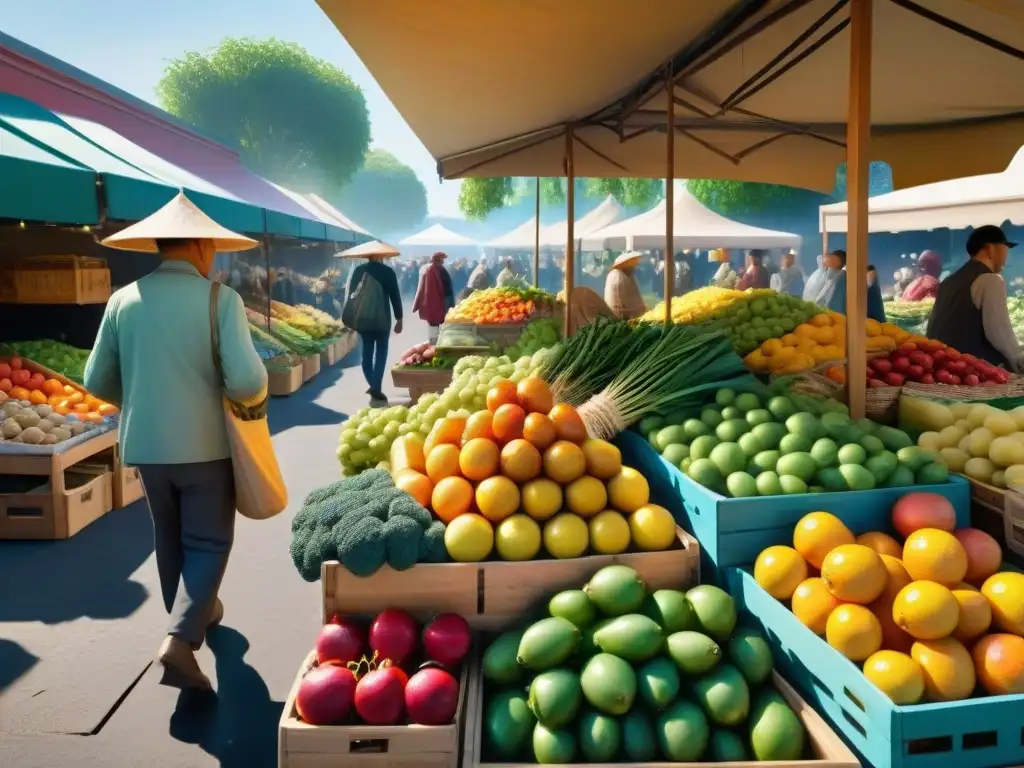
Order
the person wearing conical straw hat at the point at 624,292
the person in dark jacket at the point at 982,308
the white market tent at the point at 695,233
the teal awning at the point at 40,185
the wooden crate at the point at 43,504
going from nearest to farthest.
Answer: the wooden crate at the point at 43,504 → the teal awning at the point at 40,185 → the person in dark jacket at the point at 982,308 → the person wearing conical straw hat at the point at 624,292 → the white market tent at the point at 695,233

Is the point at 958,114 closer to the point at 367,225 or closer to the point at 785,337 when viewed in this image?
the point at 785,337

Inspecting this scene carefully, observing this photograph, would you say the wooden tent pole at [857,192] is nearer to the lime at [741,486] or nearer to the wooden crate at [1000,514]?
the wooden crate at [1000,514]

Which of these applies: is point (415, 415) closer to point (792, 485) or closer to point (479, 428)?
point (479, 428)

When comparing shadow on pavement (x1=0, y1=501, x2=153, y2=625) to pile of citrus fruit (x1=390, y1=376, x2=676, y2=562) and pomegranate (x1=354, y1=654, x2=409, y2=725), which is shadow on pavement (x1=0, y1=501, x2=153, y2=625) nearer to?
pile of citrus fruit (x1=390, y1=376, x2=676, y2=562)

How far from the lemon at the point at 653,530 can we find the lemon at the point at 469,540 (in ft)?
1.71

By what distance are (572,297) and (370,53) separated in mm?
4138

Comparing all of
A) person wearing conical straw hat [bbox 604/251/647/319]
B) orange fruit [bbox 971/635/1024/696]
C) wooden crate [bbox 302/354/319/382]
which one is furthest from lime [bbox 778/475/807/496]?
wooden crate [bbox 302/354/319/382]

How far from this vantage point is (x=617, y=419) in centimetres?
361

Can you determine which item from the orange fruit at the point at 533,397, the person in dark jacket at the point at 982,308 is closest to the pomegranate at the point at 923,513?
the orange fruit at the point at 533,397

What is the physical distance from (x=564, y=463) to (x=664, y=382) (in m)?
0.93

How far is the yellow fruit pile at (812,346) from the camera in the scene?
165 inches

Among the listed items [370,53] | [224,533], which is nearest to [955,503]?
[224,533]

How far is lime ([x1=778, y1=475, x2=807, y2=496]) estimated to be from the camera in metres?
2.76

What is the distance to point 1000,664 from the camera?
2.05m
